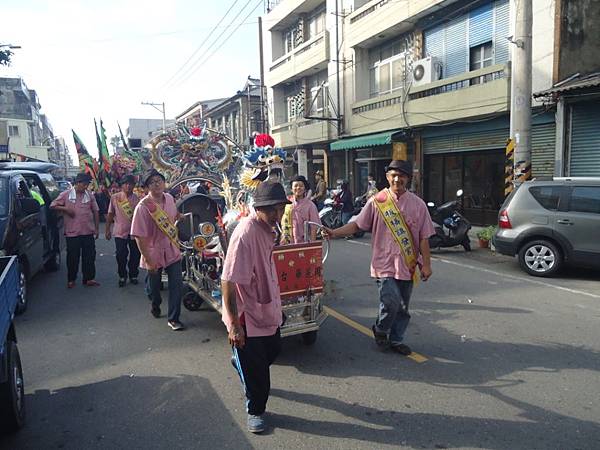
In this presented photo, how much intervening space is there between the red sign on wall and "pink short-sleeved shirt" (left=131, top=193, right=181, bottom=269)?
1616mm

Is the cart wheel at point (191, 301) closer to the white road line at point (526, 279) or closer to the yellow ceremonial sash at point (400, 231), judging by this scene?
the yellow ceremonial sash at point (400, 231)

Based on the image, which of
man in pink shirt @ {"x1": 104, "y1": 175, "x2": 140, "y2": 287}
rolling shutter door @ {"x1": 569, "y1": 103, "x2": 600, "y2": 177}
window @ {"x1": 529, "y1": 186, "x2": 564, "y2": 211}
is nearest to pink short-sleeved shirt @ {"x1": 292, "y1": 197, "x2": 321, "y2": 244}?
man in pink shirt @ {"x1": 104, "y1": 175, "x2": 140, "y2": 287}

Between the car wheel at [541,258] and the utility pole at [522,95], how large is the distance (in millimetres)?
2546

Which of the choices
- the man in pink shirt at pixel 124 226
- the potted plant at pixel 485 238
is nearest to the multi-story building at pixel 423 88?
the potted plant at pixel 485 238

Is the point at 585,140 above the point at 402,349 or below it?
above

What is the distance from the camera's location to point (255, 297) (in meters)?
3.07

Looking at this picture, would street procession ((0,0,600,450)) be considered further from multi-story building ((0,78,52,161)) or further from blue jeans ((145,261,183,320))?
multi-story building ((0,78,52,161))

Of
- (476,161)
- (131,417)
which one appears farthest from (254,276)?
(476,161)

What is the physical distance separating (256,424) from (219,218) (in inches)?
109

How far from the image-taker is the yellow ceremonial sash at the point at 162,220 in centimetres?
527

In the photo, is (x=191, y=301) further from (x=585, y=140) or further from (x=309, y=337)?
(x=585, y=140)

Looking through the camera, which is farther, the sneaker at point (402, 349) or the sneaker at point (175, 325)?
the sneaker at point (175, 325)

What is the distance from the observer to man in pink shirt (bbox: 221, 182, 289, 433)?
294 centimetres

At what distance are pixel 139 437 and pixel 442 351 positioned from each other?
9.20 ft
